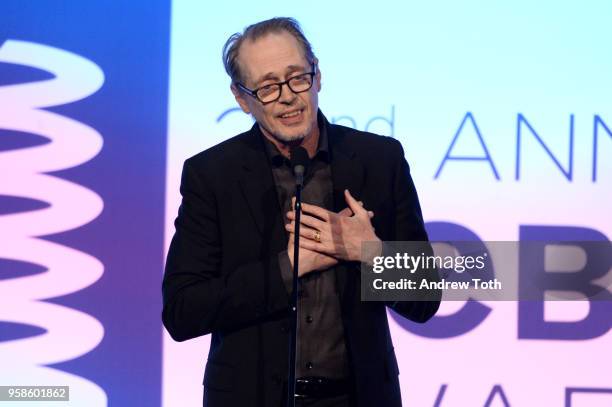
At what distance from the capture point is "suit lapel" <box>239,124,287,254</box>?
1933 mm

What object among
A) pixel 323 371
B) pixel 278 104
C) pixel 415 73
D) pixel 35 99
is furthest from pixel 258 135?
pixel 35 99

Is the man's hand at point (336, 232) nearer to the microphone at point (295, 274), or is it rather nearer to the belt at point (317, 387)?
the microphone at point (295, 274)

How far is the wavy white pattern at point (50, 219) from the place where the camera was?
131 inches

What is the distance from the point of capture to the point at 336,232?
1.83 meters

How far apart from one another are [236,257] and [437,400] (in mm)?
1651

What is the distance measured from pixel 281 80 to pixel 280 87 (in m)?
0.02

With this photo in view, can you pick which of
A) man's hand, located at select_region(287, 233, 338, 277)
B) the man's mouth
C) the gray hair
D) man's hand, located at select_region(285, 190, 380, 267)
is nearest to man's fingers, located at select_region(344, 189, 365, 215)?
man's hand, located at select_region(285, 190, 380, 267)

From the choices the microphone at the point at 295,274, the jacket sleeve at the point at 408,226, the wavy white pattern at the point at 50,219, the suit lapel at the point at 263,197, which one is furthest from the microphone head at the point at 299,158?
the wavy white pattern at the point at 50,219

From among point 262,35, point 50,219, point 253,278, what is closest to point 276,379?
point 253,278

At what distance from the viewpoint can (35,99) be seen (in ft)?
11.0

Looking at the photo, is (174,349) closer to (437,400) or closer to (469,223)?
(437,400)

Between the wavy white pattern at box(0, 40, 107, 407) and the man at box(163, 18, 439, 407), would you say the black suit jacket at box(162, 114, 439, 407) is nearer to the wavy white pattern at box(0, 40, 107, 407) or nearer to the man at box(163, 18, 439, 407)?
the man at box(163, 18, 439, 407)

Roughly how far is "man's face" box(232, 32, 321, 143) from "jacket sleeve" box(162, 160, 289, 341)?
21cm

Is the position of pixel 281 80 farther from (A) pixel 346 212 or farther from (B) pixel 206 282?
(B) pixel 206 282
